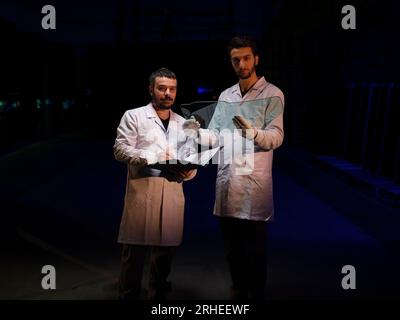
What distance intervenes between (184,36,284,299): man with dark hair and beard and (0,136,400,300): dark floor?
798 mm

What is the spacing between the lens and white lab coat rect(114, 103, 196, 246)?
391 cm

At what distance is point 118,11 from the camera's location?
17.3 metres

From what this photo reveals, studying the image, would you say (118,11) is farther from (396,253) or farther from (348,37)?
(396,253)

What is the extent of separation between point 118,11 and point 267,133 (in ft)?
48.3

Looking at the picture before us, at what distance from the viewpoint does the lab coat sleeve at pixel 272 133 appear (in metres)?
3.62

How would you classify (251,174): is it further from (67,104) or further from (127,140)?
(67,104)

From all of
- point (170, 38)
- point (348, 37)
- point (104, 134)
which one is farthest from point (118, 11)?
point (348, 37)

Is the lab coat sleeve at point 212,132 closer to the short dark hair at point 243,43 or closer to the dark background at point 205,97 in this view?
the short dark hair at point 243,43

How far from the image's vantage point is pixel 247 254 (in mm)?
3986

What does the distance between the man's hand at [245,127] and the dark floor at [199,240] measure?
1.75m

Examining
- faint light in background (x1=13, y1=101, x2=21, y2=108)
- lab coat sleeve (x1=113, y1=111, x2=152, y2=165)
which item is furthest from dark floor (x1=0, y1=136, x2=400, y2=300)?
faint light in background (x1=13, y1=101, x2=21, y2=108)

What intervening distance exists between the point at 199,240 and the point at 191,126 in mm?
3098

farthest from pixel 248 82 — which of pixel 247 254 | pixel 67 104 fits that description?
pixel 67 104

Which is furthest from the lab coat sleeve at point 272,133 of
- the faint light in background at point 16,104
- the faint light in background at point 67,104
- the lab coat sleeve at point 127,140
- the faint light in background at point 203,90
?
the faint light in background at point 67,104
